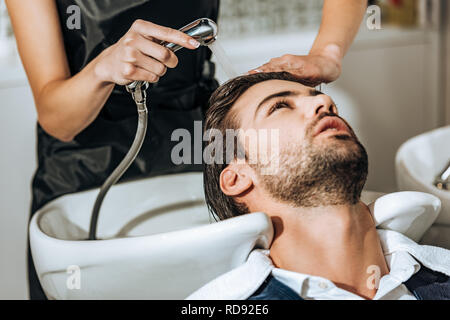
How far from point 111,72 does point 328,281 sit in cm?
42

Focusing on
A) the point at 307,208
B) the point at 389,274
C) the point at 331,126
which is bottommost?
the point at 389,274

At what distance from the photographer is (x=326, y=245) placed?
2.46 feet

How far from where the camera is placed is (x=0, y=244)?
1.49 metres

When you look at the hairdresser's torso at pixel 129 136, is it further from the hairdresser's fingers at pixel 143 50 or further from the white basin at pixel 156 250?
the hairdresser's fingers at pixel 143 50

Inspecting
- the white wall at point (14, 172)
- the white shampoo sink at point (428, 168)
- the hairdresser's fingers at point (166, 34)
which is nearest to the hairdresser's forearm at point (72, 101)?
the hairdresser's fingers at point (166, 34)

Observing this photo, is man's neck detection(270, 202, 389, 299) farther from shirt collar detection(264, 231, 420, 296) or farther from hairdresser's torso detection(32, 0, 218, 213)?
hairdresser's torso detection(32, 0, 218, 213)

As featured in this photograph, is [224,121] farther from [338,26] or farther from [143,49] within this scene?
[338,26]

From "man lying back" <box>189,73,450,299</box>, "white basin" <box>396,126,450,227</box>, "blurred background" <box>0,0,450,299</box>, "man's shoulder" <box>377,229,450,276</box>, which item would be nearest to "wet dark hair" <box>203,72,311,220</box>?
"man lying back" <box>189,73,450,299</box>

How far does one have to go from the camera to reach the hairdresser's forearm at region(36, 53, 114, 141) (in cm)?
83

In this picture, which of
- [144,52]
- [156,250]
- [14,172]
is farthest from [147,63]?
[14,172]

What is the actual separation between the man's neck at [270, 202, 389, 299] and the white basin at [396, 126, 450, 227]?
29 cm

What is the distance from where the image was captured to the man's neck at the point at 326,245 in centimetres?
75

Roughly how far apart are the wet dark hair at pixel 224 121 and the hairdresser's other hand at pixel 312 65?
17 millimetres

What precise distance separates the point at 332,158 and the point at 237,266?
0.68ft
